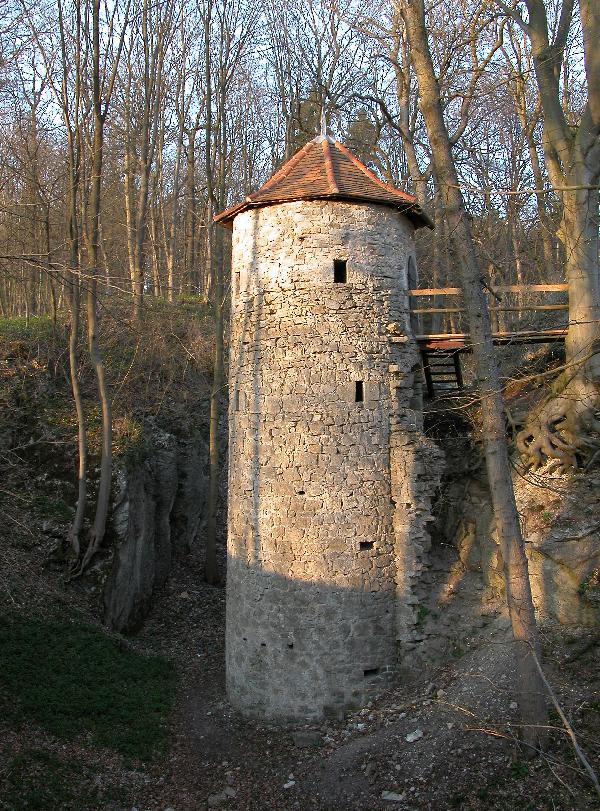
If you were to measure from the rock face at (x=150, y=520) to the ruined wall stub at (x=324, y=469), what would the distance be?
2.64 m

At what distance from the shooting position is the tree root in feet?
30.5

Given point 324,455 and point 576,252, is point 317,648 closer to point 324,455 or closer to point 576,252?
point 324,455

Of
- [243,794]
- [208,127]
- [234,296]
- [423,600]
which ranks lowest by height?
[243,794]

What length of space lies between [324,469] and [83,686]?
4581 millimetres

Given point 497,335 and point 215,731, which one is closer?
point 215,731

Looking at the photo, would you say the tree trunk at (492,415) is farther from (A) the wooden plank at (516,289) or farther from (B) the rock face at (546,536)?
(A) the wooden plank at (516,289)

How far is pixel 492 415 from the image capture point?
25.1ft

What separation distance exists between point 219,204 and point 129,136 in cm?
532

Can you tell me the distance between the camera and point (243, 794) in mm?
8031

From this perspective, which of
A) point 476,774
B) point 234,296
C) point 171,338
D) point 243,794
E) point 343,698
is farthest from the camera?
point 171,338

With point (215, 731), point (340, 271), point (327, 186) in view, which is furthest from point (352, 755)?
point (327, 186)

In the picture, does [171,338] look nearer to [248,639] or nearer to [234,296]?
[234,296]

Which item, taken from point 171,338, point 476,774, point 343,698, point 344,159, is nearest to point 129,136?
point 171,338

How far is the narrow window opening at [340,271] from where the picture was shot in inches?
392
